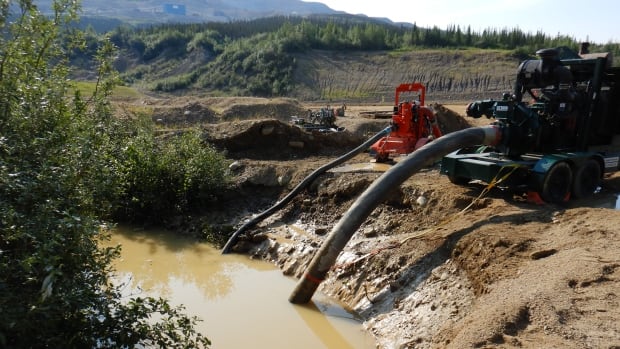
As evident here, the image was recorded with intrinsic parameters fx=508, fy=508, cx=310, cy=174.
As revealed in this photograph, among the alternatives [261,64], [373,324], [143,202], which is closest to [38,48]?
[373,324]

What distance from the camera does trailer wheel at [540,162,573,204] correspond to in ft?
25.6

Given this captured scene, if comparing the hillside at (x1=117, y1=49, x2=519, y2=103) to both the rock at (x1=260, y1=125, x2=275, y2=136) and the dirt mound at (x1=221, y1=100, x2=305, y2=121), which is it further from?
the rock at (x1=260, y1=125, x2=275, y2=136)

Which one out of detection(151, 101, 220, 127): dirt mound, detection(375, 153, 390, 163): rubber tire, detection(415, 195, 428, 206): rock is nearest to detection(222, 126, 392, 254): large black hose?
detection(375, 153, 390, 163): rubber tire

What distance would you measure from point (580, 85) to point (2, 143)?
8659 mm

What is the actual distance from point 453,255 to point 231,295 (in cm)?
368

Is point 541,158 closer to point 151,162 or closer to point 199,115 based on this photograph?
point 151,162

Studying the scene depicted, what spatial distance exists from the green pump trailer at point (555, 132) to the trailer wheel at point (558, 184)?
0.02m

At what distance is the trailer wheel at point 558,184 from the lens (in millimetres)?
7809

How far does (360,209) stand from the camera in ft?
24.1

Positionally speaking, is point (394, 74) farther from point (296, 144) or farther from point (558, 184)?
point (558, 184)

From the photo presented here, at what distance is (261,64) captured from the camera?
44.6 m

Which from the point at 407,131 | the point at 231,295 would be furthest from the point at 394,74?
the point at 231,295

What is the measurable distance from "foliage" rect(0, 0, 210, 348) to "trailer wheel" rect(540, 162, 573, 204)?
222 inches

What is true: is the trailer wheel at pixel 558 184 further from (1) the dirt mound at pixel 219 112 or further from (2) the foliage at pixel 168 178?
(1) the dirt mound at pixel 219 112
